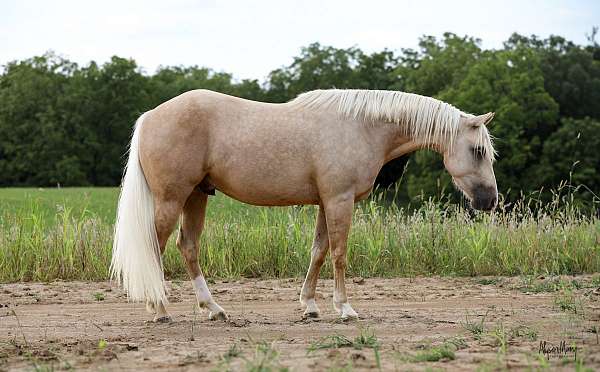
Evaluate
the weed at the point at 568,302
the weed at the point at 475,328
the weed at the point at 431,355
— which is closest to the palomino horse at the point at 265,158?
the weed at the point at 475,328

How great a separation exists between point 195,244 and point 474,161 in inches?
99.9

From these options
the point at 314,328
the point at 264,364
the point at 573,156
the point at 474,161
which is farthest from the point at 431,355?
the point at 573,156

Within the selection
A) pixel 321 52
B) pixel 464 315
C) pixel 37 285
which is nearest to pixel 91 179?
pixel 321 52

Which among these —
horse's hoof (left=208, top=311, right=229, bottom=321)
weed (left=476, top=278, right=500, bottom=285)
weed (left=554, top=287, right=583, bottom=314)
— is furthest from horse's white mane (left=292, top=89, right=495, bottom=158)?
weed (left=476, top=278, right=500, bottom=285)

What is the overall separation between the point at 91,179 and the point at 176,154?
50.3 meters

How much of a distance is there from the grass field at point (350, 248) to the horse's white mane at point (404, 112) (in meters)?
3.42

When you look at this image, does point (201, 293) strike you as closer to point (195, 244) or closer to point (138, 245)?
point (195, 244)

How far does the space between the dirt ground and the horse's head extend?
3.31 feet

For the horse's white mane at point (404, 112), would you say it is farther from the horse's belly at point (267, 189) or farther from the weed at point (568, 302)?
the weed at point (568, 302)

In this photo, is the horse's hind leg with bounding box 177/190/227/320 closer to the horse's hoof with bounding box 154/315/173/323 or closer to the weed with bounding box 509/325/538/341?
the horse's hoof with bounding box 154/315/173/323

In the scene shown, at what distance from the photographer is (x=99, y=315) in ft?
24.1

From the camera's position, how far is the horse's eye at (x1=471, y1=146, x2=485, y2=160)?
7082 millimetres

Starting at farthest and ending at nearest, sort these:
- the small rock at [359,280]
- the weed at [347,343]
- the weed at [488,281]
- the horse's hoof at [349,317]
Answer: the small rock at [359,280]
the weed at [488,281]
the horse's hoof at [349,317]
the weed at [347,343]

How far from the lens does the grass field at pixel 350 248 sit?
10055mm
